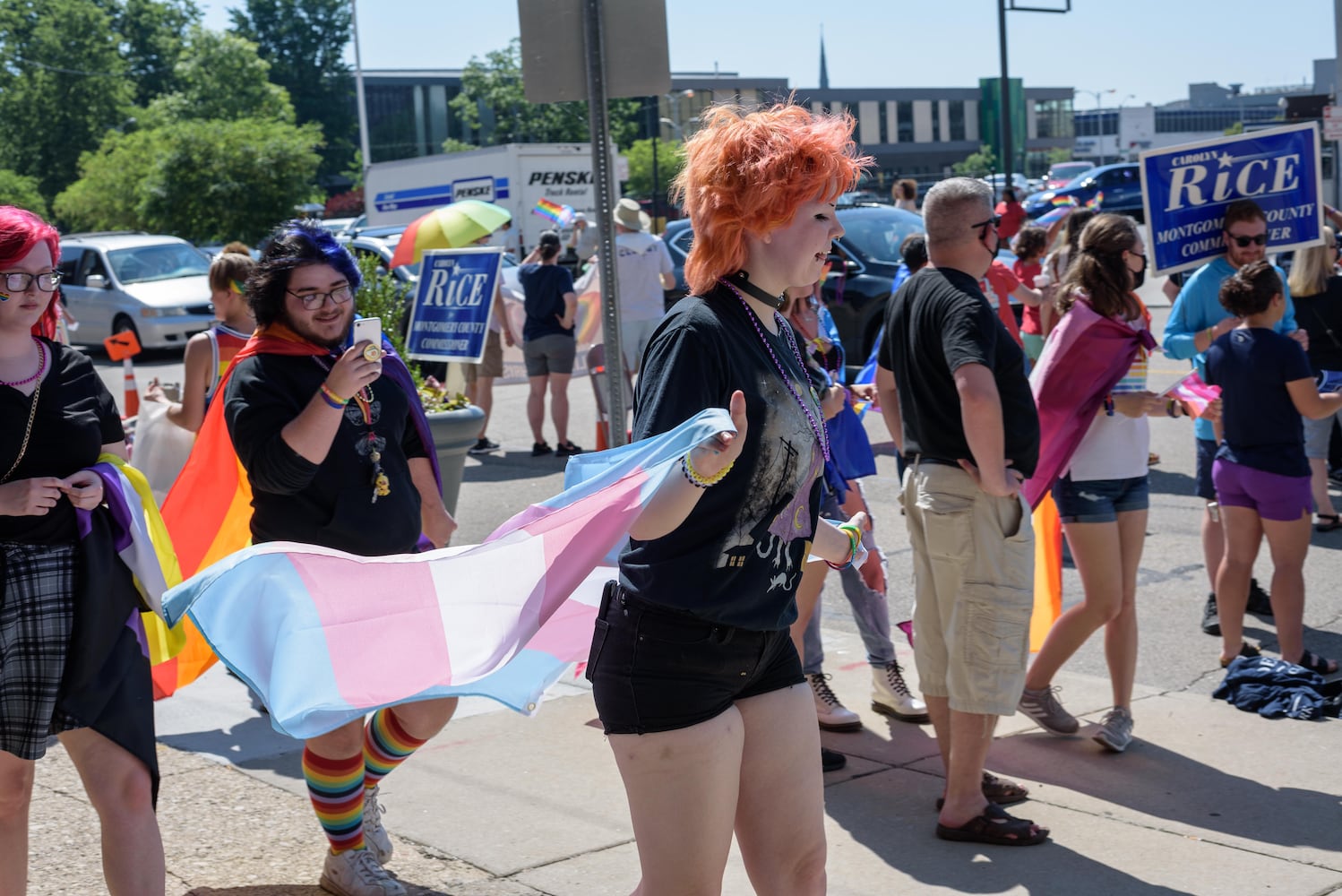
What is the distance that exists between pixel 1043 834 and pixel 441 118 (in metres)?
102

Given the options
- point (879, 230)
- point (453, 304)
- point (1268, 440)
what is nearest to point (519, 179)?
point (879, 230)

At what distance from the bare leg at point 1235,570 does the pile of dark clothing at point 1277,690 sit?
0.28 metres

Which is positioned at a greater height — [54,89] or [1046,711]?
[54,89]

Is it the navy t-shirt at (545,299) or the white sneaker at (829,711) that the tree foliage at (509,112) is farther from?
the white sneaker at (829,711)

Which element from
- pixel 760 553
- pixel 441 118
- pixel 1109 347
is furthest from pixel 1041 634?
pixel 441 118

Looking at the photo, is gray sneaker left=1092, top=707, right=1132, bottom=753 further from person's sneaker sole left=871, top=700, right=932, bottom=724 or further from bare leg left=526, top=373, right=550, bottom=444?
bare leg left=526, top=373, right=550, bottom=444

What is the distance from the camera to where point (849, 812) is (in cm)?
453

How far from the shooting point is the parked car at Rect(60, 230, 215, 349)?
22.1 m

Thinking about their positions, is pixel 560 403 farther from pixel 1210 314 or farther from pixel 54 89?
pixel 54 89

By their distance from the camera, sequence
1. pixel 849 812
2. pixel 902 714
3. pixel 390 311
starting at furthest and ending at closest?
pixel 390 311, pixel 902 714, pixel 849 812

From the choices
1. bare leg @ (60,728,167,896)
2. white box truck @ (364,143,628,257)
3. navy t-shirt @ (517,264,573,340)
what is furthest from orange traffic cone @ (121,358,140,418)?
white box truck @ (364,143,628,257)

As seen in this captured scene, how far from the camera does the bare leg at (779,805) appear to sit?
2766 millimetres

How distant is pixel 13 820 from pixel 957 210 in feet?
10.0

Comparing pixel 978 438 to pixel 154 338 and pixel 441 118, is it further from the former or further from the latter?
pixel 441 118
